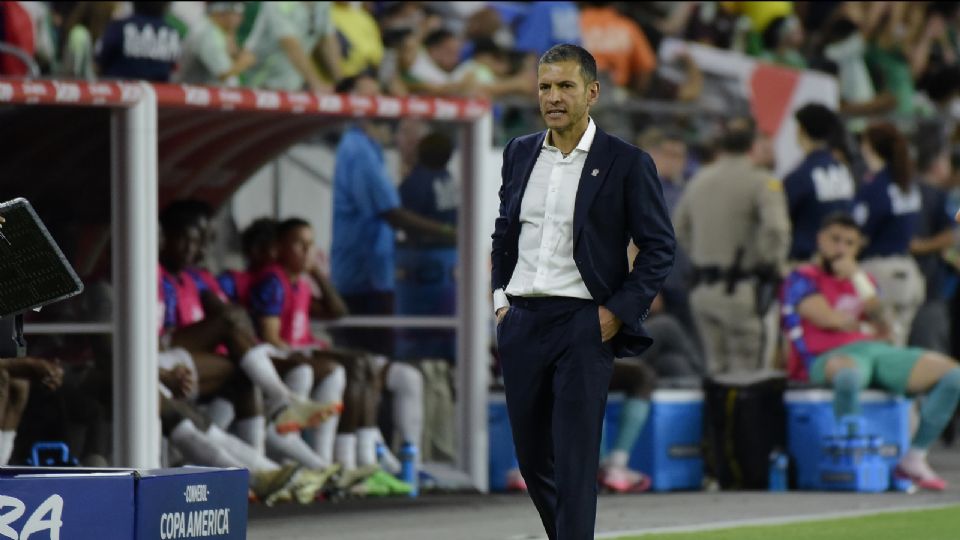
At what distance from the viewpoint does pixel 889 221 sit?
649 inches

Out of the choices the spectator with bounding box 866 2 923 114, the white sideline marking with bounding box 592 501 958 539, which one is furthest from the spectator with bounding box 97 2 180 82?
→ the spectator with bounding box 866 2 923 114

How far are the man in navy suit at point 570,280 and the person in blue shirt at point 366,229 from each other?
576 centimetres

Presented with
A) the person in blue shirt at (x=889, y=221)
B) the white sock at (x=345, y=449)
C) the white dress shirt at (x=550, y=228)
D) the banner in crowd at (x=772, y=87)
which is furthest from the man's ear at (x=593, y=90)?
the banner in crowd at (x=772, y=87)

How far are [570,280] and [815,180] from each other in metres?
8.63

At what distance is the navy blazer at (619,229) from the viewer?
7.40m

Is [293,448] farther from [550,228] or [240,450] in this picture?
[550,228]

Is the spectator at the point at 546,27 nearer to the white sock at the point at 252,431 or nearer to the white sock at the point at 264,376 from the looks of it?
the white sock at the point at 264,376

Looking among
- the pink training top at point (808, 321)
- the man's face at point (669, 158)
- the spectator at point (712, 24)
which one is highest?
the spectator at point (712, 24)

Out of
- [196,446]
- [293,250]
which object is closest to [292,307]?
[293,250]

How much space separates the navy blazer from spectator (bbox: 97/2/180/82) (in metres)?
6.30

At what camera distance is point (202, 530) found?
7.78 metres

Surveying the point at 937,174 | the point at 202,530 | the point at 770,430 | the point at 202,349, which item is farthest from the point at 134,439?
the point at 937,174

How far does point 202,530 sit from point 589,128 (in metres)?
1.96

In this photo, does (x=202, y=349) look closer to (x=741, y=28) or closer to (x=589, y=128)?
(x=589, y=128)
